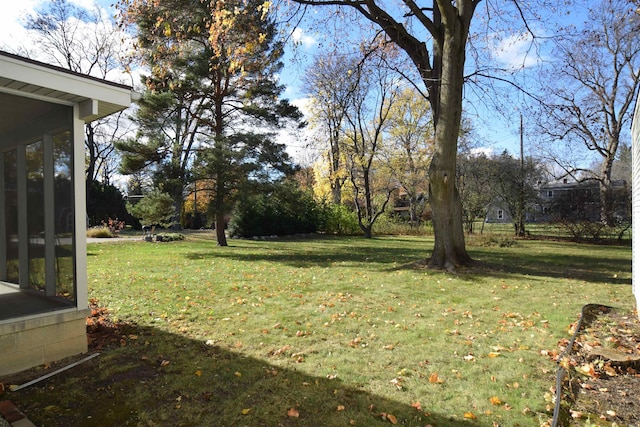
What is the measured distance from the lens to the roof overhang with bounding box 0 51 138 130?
3.41 m

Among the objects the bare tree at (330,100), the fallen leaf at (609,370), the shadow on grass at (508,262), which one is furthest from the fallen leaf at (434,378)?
the bare tree at (330,100)

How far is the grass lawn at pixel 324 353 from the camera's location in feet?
9.46

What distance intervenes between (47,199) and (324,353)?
11.1ft

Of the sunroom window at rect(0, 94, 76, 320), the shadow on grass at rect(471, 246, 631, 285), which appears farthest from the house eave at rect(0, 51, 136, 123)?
the shadow on grass at rect(471, 246, 631, 285)

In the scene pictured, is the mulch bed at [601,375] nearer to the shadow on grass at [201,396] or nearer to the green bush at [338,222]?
the shadow on grass at [201,396]

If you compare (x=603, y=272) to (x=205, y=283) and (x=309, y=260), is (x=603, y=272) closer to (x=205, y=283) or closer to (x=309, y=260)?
(x=309, y=260)

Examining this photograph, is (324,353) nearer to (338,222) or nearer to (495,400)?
(495,400)

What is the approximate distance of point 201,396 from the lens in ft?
10.2

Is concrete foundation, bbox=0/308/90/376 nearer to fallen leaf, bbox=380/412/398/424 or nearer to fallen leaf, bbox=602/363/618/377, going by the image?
fallen leaf, bbox=380/412/398/424

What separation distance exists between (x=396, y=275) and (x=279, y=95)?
9.93 meters

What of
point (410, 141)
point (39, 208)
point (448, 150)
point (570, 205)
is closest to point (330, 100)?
point (410, 141)

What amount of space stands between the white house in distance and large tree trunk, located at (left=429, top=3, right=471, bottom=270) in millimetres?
7076

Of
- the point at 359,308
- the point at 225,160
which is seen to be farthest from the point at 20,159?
the point at 225,160

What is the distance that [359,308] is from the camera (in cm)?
586
